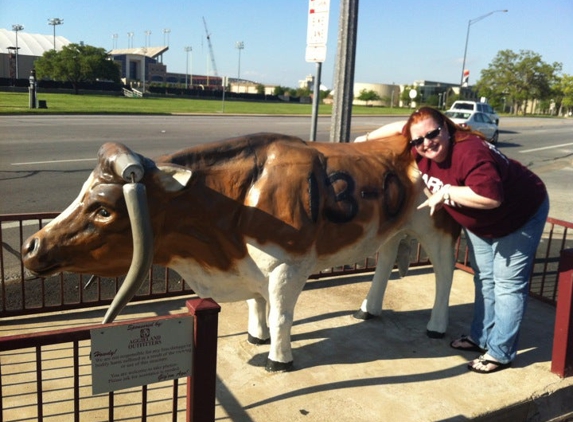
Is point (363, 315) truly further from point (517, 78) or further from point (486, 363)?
point (517, 78)

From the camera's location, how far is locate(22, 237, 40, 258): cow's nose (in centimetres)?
298

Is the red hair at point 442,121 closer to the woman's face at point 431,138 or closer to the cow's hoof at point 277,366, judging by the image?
the woman's face at point 431,138

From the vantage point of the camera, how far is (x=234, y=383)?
368 cm

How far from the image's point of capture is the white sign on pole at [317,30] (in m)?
5.37

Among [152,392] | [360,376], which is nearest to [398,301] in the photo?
[360,376]

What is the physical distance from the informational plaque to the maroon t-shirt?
208 centimetres

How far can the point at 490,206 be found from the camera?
3.49m

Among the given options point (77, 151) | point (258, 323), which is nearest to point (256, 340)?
point (258, 323)

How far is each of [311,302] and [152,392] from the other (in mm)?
1957

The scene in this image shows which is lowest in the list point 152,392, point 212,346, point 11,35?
point 152,392

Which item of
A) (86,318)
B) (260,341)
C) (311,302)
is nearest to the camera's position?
(260,341)

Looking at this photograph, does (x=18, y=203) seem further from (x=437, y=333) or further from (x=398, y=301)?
(x=437, y=333)

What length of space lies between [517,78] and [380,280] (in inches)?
3009

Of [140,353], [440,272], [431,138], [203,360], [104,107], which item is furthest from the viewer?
[104,107]
